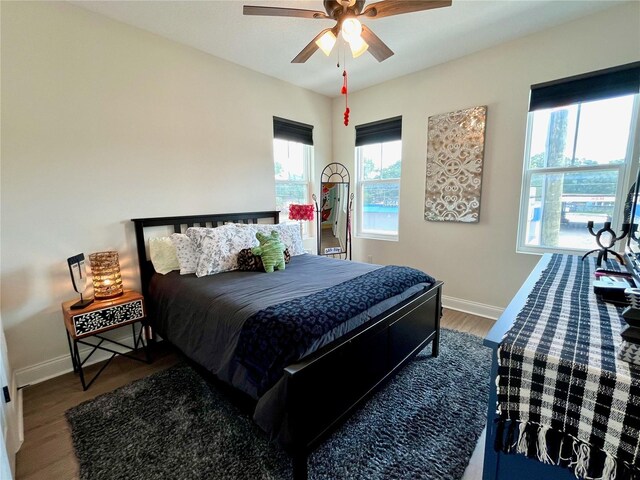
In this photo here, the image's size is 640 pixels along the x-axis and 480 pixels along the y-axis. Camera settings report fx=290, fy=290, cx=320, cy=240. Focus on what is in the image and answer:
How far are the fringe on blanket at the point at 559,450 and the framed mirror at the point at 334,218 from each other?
306cm

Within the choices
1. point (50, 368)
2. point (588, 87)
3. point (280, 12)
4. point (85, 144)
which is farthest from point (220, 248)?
point (588, 87)

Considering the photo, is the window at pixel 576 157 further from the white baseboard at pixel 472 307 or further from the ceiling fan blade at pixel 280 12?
the ceiling fan blade at pixel 280 12

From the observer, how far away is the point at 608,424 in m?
0.76

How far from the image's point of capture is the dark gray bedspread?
1601 millimetres

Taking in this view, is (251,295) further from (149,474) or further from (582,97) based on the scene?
(582,97)

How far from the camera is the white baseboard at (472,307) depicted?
3.08m

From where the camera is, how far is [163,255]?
8.16 ft

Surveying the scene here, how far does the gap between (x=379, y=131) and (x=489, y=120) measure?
4.19ft

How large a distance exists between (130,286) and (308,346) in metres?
2.01

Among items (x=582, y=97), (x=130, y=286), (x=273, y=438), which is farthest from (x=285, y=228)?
(x=582, y=97)

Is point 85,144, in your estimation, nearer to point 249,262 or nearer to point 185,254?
point 185,254

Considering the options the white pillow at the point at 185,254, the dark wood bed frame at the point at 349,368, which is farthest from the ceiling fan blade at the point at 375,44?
the white pillow at the point at 185,254

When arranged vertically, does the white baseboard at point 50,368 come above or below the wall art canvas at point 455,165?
below

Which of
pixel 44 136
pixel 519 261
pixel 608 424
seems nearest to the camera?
pixel 608 424
